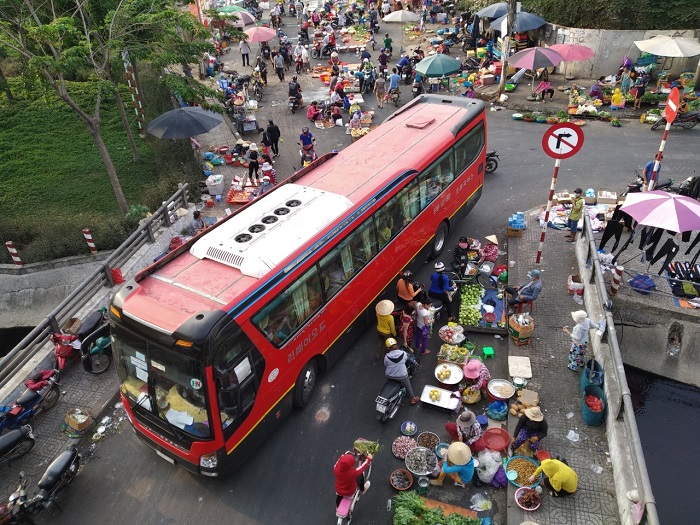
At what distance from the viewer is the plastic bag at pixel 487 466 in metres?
7.79

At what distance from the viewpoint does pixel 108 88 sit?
43.0 ft

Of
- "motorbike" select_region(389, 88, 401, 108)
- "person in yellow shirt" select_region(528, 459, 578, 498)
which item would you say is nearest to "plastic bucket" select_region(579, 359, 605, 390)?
"person in yellow shirt" select_region(528, 459, 578, 498)

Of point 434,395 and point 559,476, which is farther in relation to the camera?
point 434,395

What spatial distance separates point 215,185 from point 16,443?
9369mm

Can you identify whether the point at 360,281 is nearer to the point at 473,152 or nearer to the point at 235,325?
the point at 235,325

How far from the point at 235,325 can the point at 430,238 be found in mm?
6475

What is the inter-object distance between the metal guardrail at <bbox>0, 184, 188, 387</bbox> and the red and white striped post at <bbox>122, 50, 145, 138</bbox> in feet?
15.2

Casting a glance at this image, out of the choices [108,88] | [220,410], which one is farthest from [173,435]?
[108,88]

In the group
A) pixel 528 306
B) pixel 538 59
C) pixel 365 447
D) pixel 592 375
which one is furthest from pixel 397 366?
pixel 538 59

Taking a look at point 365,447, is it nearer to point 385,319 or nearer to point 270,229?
point 385,319

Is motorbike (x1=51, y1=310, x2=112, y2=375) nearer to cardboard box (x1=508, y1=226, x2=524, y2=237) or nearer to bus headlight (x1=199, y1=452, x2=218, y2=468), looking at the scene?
bus headlight (x1=199, y1=452, x2=218, y2=468)

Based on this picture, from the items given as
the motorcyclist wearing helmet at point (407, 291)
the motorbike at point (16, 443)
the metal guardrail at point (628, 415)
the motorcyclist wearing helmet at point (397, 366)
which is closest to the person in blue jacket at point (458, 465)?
the motorcyclist wearing helmet at point (397, 366)

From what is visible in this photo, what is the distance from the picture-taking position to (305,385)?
9242 millimetres

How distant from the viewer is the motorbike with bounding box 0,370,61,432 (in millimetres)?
8859
